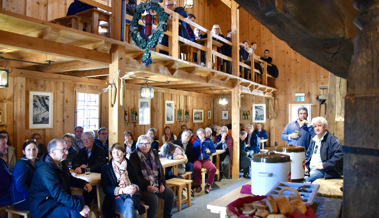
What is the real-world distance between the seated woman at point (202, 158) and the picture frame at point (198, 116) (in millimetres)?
5542

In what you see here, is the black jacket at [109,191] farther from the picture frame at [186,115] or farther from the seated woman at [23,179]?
the picture frame at [186,115]

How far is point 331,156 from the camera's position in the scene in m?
3.97

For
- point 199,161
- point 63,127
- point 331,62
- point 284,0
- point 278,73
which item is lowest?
point 199,161

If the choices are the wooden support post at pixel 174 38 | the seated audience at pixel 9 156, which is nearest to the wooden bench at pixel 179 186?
the wooden support post at pixel 174 38

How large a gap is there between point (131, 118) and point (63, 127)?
2.58 m

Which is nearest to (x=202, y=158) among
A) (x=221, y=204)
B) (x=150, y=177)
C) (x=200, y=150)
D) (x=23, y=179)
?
(x=200, y=150)

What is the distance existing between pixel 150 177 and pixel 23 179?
6.40 feet

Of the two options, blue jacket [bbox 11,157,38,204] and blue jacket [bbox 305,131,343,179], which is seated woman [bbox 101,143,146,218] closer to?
blue jacket [bbox 11,157,38,204]

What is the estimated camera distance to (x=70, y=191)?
428 centimetres

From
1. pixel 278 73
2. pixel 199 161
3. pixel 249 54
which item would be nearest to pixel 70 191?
pixel 199 161

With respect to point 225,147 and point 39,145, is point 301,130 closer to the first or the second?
point 225,147

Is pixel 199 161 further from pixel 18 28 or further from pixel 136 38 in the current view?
pixel 18 28

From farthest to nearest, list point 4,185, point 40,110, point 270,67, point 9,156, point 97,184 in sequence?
point 270,67, point 40,110, point 9,156, point 97,184, point 4,185

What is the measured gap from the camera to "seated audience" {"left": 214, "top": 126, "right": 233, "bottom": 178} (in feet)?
32.6
